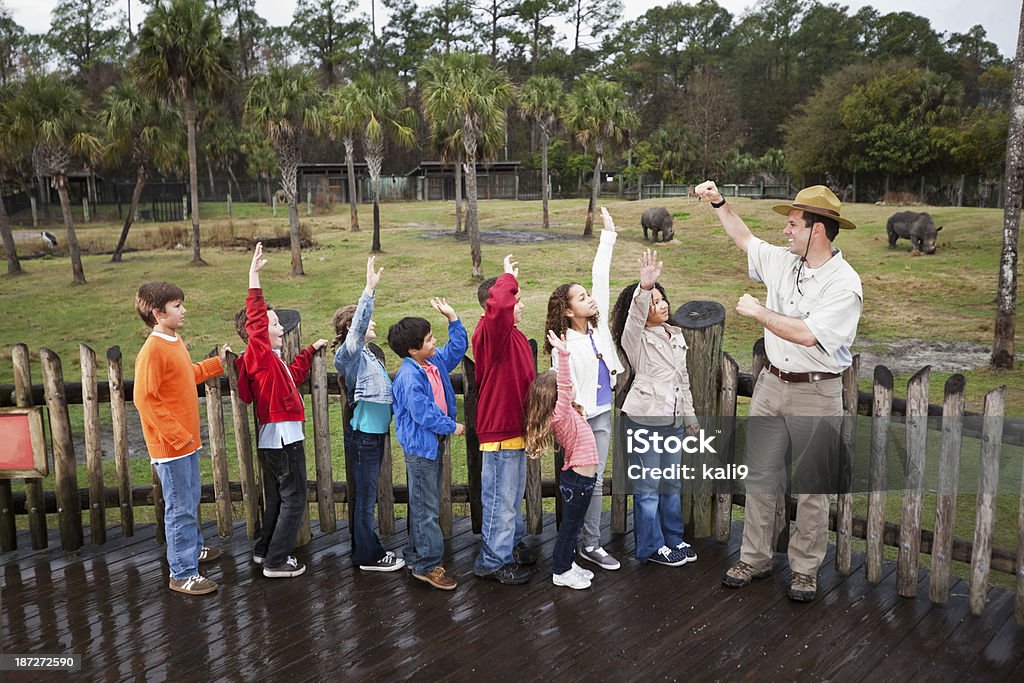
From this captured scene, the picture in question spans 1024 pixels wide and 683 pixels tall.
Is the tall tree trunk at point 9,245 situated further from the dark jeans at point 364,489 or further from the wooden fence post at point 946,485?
the wooden fence post at point 946,485

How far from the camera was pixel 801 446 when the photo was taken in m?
3.39

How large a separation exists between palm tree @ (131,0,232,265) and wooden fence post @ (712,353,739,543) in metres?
13.2

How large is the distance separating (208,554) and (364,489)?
2.67ft

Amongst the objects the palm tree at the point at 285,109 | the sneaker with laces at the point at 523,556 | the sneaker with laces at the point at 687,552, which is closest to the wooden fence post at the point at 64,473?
the sneaker with laces at the point at 523,556

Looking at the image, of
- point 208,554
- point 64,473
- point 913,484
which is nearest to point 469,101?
point 64,473

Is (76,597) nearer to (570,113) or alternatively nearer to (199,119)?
(570,113)

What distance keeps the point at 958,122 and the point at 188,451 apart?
2413 centimetres

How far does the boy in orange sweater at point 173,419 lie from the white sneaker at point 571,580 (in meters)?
1.43

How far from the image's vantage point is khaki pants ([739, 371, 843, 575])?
10.9 ft

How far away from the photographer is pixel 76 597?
11.5 feet

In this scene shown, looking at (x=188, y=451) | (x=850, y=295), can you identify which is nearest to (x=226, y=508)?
(x=188, y=451)

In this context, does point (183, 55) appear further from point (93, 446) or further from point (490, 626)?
point (490, 626)

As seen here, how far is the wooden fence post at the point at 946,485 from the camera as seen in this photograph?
10.5 ft

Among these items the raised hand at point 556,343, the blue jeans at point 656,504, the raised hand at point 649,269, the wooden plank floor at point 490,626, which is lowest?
the wooden plank floor at point 490,626
